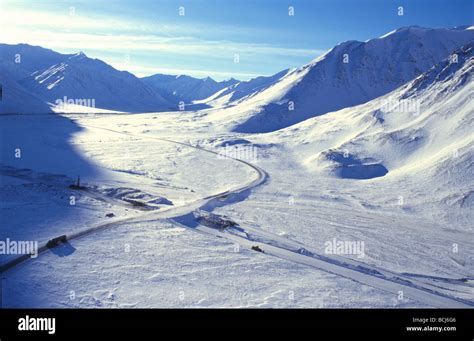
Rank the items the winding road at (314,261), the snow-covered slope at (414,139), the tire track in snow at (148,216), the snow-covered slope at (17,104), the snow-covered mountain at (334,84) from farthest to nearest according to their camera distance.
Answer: the snow-covered slope at (17,104) → the snow-covered mountain at (334,84) → the snow-covered slope at (414,139) → the winding road at (314,261) → the tire track in snow at (148,216)

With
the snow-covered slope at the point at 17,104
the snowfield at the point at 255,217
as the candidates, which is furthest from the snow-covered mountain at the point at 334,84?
the snow-covered slope at the point at 17,104

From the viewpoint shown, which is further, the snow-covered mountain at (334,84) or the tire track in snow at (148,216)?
the snow-covered mountain at (334,84)
